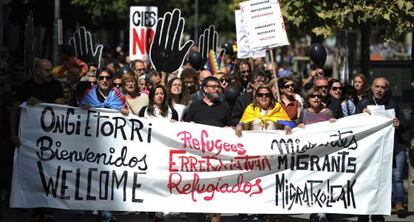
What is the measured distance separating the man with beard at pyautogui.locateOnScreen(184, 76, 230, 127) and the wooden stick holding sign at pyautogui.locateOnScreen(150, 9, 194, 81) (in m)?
1.43

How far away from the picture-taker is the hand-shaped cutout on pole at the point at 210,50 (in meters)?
16.9

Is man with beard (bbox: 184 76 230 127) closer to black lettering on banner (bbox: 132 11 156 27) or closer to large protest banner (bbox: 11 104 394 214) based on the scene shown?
large protest banner (bbox: 11 104 394 214)

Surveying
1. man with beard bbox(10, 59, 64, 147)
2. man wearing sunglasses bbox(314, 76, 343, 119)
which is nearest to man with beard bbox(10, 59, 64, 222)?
man with beard bbox(10, 59, 64, 147)

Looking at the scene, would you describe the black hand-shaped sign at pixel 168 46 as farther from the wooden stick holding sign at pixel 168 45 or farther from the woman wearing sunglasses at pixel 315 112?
the woman wearing sunglasses at pixel 315 112

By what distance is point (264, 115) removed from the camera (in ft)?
36.9

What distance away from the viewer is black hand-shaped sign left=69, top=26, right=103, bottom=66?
1666 cm

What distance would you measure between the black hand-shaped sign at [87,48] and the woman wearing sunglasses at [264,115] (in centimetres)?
581

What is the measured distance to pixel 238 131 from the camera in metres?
10.9

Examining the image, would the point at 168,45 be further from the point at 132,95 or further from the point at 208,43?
the point at 208,43

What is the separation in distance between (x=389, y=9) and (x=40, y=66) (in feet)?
19.3

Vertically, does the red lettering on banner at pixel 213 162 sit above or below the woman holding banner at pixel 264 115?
below

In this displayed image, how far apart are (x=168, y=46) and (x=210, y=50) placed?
4.23 m

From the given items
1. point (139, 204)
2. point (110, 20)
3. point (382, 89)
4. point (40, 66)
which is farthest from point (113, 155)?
point (110, 20)

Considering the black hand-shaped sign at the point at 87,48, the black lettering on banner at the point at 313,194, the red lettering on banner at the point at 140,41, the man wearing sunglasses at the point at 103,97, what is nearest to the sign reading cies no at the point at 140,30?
the red lettering on banner at the point at 140,41
